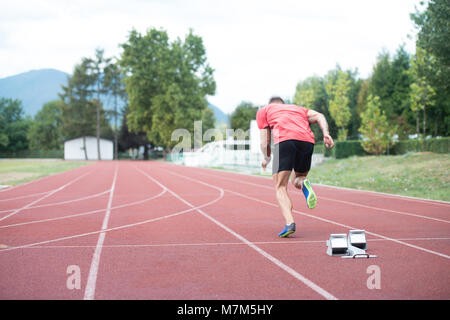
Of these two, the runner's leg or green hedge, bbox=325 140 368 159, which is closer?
the runner's leg

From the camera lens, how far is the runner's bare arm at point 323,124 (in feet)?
19.3

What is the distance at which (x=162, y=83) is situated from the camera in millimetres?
57625

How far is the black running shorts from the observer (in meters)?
6.07

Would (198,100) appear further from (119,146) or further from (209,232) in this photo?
(209,232)

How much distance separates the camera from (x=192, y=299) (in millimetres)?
3471

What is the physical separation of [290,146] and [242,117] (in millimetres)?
92998

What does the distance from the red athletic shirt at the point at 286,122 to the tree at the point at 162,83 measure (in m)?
49.2

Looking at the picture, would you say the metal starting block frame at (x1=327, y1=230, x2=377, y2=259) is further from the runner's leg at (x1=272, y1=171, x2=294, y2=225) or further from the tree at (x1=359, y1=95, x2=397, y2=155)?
the tree at (x1=359, y1=95, x2=397, y2=155)

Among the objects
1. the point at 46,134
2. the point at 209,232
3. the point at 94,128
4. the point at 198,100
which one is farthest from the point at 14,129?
the point at 209,232

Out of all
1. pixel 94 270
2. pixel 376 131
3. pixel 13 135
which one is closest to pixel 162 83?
pixel 376 131

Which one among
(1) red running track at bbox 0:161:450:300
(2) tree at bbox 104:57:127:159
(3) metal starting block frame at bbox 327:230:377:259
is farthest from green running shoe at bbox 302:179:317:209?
(2) tree at bbox 104:57:127:159

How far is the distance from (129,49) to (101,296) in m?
57.2

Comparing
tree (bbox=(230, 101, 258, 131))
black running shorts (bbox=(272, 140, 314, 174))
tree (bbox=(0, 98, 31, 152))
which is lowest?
black running shorts (bbox=(272, 140, 314, 174))

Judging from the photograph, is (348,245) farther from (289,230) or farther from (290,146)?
(290,146)
